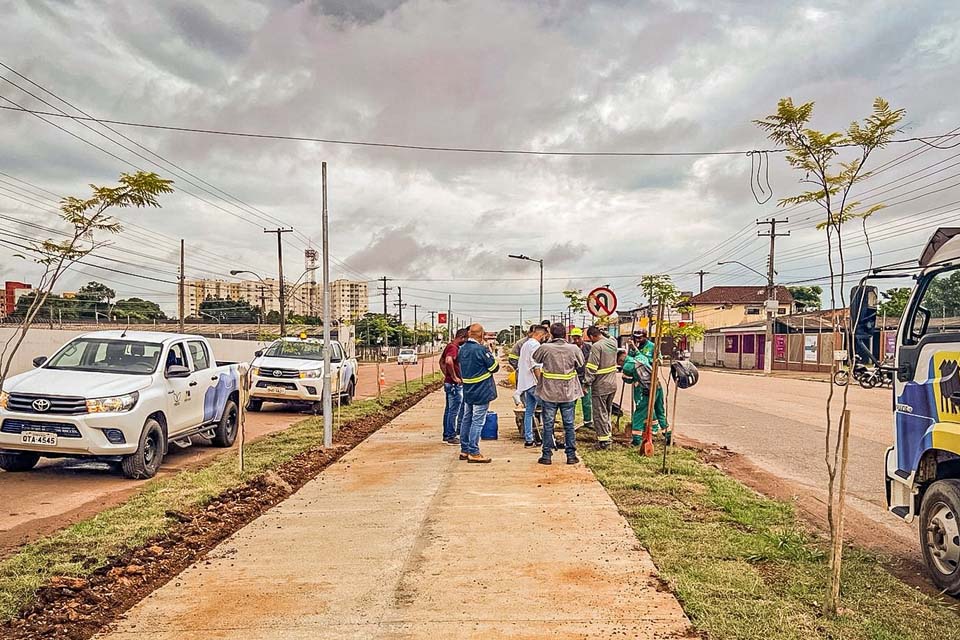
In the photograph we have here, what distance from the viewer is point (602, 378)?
39.2 feet

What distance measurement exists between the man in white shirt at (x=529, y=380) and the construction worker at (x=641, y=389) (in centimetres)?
139

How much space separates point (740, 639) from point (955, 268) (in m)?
2.98

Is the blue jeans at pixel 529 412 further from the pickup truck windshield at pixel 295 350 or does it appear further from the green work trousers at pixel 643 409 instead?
the pickup truck windshield at pixel 295 350

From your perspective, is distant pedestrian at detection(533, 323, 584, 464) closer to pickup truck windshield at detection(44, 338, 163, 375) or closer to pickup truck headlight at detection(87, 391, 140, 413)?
pickup truck headlight at detection(87, 391, 140, 413)

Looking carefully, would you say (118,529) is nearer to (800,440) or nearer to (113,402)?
(113,402)

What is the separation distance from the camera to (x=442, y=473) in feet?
32.4

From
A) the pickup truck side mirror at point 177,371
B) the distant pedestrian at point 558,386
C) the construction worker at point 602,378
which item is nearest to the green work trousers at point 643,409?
the construction worker at point 602,378

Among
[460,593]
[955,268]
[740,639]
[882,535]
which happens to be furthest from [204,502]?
[955,268]

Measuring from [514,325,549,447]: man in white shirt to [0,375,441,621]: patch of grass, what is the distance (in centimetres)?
354

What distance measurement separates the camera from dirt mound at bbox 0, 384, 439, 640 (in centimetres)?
483

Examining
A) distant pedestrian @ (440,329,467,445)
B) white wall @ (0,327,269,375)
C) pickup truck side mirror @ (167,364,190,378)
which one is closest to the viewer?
pickup truck side mirror @ (167,364,190,378)

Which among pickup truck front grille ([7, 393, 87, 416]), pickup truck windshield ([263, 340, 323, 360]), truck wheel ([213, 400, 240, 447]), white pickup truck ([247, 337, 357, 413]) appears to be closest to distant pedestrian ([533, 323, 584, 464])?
truck wheel ([213, 400, 240, 447])

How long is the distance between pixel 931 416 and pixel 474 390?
6.44 metres

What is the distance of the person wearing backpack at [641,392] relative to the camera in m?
11.8
